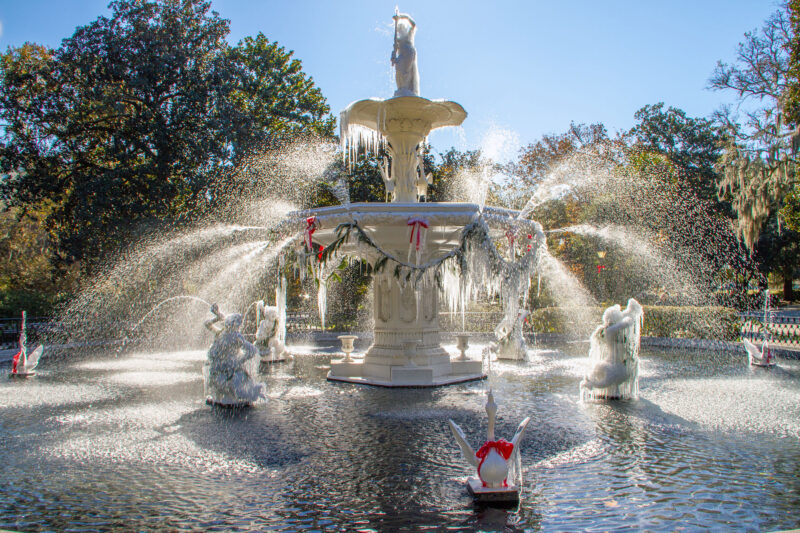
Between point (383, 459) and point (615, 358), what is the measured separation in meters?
4.45

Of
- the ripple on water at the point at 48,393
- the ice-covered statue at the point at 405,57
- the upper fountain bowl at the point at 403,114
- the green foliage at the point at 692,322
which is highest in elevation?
the ice-covered statue at the point at 405,57

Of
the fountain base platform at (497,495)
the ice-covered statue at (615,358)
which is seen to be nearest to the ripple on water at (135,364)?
the ice-covered statue at (615,358)

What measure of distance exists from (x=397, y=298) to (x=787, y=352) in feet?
34.2

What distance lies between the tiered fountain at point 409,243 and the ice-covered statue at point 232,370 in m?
2.26

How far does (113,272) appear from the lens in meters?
24.2

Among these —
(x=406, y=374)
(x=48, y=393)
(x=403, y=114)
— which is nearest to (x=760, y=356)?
(x=406, y=374)

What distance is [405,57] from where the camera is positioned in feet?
39.9

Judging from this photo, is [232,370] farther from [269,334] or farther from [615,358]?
[269,334]

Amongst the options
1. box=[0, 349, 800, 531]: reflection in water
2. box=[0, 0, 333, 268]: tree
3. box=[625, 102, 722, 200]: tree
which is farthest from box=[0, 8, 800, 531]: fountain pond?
box=[625, 102, 722, 200]: tree

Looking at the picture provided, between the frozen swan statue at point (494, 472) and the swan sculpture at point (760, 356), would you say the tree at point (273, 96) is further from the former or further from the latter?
the frozen swan statue at point (494, 472)

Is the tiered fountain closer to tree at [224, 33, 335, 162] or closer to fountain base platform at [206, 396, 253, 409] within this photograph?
fountain base platform at [206, 396, 253, 409]

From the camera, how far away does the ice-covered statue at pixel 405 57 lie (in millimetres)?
12055

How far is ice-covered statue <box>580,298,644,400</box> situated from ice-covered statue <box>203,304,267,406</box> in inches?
197

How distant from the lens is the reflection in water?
4641mm
